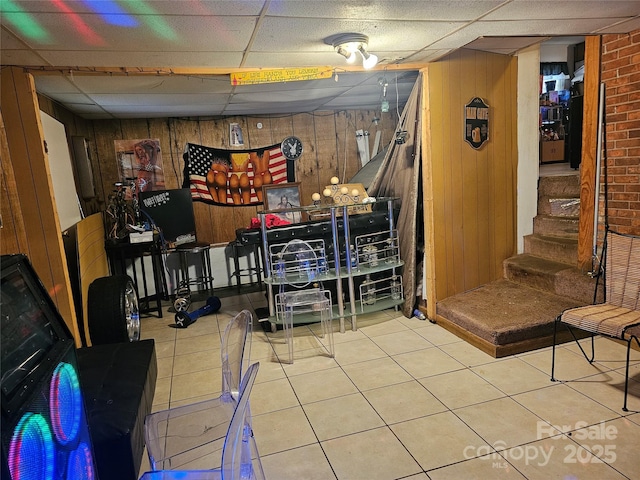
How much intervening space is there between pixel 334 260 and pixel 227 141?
2.76 meters

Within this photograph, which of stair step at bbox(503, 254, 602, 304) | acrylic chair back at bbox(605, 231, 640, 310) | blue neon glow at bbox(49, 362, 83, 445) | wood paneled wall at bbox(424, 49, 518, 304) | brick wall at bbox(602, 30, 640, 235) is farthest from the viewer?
wood paneled wall at bbox(424, 49, 518, 304)

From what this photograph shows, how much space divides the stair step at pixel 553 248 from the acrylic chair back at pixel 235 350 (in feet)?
10.2

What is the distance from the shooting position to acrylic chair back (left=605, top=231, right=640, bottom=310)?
8.97 ft

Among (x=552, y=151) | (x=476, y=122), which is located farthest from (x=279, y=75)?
(x=552, y=151)

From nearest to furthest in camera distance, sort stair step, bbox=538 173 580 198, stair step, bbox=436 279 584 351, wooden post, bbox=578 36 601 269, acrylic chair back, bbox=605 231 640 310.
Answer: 1. acrylic chair back, bbox=605 231 640 310
2. stair step, bbox=436 279 584 351
3. wooden post, bbox=578 36 601 269
4. stair step, bbox=538 173 580 198

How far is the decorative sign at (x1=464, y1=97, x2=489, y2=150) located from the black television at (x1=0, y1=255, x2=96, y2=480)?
3477 mm

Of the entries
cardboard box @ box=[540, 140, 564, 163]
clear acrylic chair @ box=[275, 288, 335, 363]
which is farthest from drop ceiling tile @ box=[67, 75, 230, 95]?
cardboard box @ box=[540, 140, 564, 163]

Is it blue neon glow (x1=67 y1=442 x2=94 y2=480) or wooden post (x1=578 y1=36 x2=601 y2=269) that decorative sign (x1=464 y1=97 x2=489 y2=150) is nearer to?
wooden post (x1=578 y1=36 x2=601 y2=269)

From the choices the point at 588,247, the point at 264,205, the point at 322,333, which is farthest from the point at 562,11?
the point at 264,205

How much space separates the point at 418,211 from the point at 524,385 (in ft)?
6.10

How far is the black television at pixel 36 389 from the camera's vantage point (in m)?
1.01

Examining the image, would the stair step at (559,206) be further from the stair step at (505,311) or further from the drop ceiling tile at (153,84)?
the drop ceiling tile at (153,84)

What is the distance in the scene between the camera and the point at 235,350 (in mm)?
2000

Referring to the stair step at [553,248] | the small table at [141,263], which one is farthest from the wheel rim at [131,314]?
the stair step at [553,248]
